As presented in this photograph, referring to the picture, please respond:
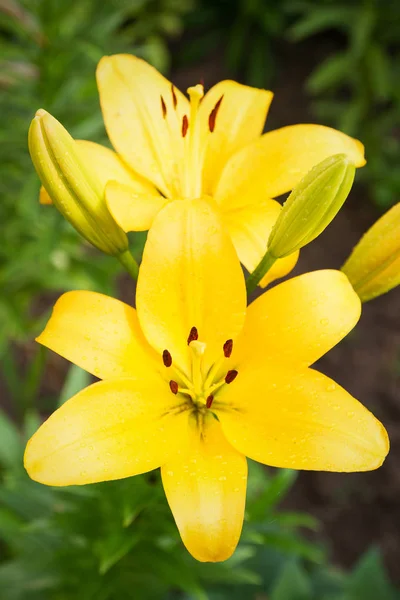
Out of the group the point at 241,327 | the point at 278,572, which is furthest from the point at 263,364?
the point at 278,572

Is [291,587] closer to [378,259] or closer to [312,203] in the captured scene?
[378,259]

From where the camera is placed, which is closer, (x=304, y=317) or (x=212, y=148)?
(x=304, y=317)

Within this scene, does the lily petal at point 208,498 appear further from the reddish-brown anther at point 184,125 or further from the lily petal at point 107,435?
the reddish-brown anther at point 184,125

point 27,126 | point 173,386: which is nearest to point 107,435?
point 173,386

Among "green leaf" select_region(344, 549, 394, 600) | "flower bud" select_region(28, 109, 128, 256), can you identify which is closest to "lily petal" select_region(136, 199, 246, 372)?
"flower bud" select_region(28, 109, 128, 256)

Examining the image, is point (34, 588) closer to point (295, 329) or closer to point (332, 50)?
point (295, 329)

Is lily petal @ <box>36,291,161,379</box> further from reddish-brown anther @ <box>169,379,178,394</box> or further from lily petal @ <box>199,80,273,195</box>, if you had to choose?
lily petal @ <box>199,80,273,195</box>
